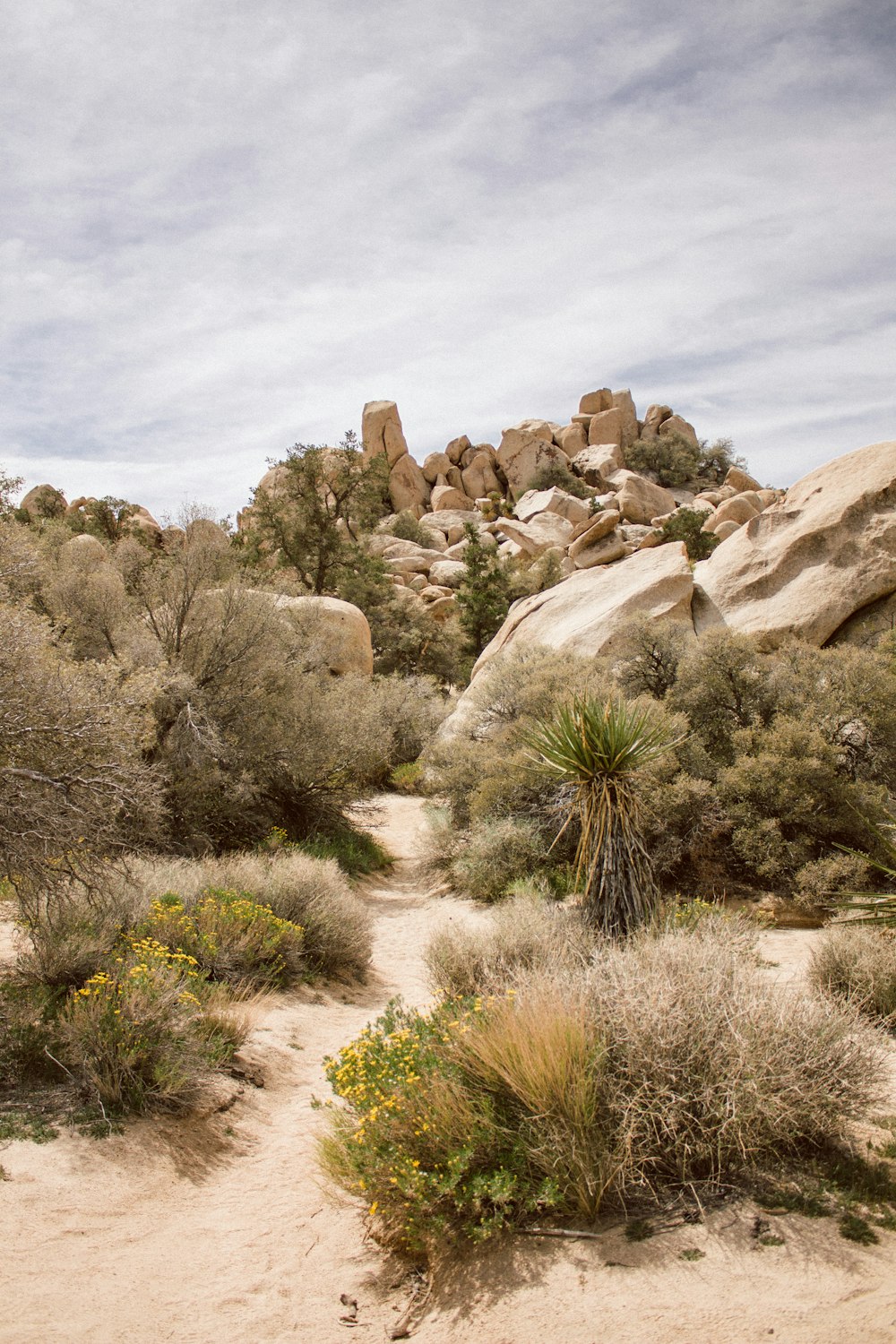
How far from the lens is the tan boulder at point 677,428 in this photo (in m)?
61.6

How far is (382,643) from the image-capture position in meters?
30.5

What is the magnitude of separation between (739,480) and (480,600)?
117 ft

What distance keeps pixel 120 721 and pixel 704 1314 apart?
7042 mm

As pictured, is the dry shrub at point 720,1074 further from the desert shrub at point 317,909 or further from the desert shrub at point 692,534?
the desert shrub at point 692,534

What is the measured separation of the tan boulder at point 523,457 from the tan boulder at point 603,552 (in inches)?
1003

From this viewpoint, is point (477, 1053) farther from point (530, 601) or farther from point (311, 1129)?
point (530, 601)

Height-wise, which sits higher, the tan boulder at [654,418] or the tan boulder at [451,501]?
the tan boulder at [654,418]

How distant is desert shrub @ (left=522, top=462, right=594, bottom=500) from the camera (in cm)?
5297

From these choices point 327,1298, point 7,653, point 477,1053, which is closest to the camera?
point 327,1298

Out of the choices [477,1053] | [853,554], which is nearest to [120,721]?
[477,1053]

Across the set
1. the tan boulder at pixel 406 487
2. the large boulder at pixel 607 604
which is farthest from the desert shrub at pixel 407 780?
the tan boulder at pixel 406 487

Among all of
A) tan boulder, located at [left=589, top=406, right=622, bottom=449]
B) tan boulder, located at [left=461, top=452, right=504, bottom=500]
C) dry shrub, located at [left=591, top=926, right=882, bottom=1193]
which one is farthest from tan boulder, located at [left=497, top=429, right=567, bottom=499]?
dry shrub, located at [left=591, top=926, right=882, bottom=1193]

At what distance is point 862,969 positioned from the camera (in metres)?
6.38

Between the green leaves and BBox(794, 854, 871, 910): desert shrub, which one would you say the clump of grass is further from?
BBox(794, 854, 871, 910): desert shrub
